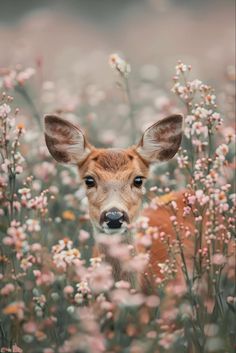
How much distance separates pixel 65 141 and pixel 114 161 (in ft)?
1.42

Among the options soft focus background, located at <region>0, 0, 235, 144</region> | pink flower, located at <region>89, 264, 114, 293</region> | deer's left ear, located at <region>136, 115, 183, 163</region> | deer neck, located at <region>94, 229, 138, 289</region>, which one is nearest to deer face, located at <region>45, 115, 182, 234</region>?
deer's left ear, located at <region>136, 115, 183, 163</region>

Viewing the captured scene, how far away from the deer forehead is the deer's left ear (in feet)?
0.27

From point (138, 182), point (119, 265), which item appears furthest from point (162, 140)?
point (119, 265)

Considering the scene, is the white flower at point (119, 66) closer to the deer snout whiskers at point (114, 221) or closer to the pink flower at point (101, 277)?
the deer snout whiskers at point (114, 221)

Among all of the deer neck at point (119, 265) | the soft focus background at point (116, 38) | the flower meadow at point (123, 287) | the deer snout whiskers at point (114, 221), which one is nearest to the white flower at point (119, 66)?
the flower meadow at point (123, 287)

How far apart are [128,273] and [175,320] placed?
934 millimetres

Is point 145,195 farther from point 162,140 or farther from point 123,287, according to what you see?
point 123,287

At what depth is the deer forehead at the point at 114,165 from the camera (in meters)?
7.14

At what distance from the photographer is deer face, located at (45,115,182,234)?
7031 mm

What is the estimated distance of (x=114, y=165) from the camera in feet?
23.6

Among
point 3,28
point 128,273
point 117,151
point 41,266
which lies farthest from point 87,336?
point 3,28

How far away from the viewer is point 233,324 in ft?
21.0

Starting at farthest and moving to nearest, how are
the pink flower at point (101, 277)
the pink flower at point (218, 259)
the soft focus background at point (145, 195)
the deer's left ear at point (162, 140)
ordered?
1. the deer's left ear at point (162, 140)
2. the pink flower at point (218, 259)
3. the soft focus background at point (145, 195)
4. the pink flower at point (101, 277)

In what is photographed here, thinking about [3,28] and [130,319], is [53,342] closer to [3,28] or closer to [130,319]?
[130,319]
